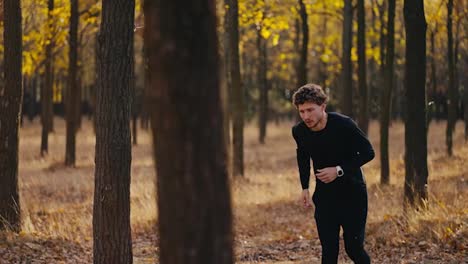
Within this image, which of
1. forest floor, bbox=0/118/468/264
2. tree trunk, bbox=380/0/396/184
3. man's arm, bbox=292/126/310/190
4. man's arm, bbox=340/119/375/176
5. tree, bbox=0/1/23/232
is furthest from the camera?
tree trunk, bbox=380/0/396/184

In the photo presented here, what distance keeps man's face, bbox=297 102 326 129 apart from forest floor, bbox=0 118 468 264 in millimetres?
3227

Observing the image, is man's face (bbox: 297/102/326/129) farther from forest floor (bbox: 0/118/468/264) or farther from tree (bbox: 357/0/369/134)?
tree (bbox: 357/0/369/134)

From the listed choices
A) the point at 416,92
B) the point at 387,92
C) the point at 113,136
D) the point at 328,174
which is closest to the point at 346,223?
the point at 328,174

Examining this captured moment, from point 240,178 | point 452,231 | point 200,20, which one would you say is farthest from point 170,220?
point 240,178

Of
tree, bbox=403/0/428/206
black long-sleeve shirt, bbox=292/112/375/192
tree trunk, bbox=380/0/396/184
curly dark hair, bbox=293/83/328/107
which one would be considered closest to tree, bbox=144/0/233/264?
curly dark hair, bbox=293/83/328/107

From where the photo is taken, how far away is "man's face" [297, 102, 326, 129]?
16.9 feet

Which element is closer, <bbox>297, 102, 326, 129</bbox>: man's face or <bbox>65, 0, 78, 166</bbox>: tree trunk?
<bbox>297, 102, 326, 129</bbox>: man's face

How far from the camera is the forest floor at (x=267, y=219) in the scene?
26.6 ft

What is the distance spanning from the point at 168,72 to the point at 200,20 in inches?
9.6

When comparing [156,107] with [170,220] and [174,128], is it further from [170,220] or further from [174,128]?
[170,220]

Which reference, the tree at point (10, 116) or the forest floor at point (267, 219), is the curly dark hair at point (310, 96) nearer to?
the forest floor at point (267, 219)

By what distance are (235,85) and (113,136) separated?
9.56m

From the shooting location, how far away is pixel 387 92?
553 inches

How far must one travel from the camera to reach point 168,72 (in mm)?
2510
